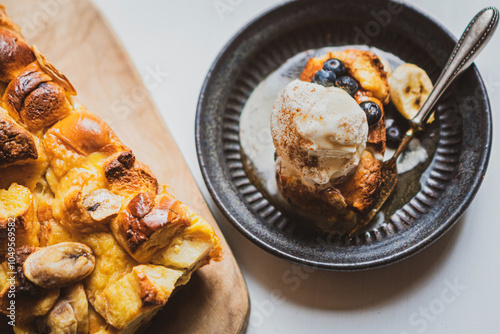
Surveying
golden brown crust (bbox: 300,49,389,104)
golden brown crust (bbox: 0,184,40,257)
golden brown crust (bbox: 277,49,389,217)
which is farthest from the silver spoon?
golden brown crust (bbox: 0,184,40,257)

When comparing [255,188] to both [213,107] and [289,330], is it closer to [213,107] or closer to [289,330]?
[213,107]

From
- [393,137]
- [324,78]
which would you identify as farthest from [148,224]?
[393,137]

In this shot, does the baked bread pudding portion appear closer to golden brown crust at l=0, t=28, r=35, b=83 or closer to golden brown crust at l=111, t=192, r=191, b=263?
golden brown crust at l=111, t=192, r=191, b=263

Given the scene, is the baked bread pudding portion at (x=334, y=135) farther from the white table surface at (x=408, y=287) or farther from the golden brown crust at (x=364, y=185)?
the white table surface at (x=408, y=287)

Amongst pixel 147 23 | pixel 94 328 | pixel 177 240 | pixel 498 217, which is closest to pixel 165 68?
pixel 147 23

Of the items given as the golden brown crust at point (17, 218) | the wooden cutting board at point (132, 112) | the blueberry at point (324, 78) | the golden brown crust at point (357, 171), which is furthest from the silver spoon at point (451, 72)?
the golden brown crust at point (17, 218)
